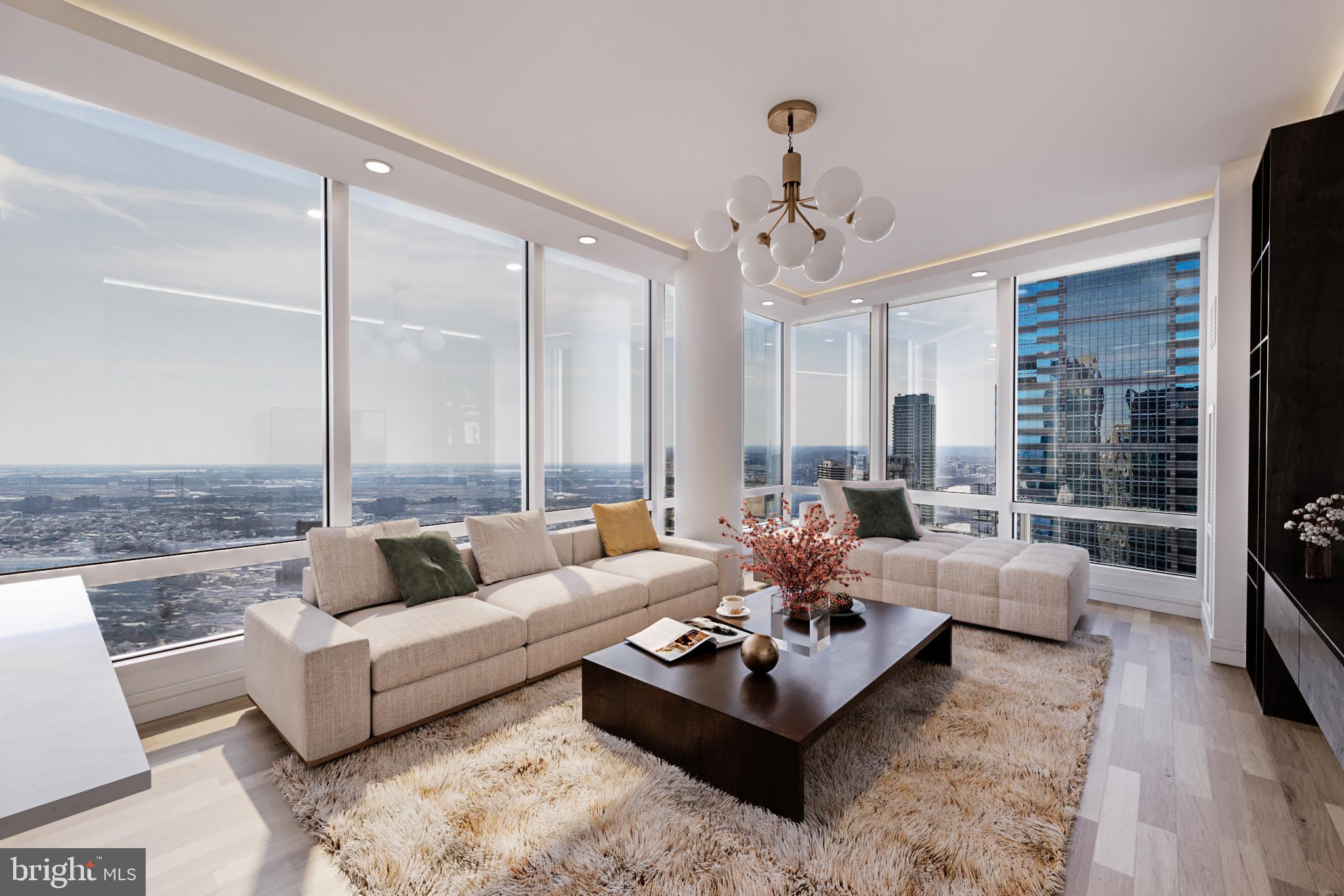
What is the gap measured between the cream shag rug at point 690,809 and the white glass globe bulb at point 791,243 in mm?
1975

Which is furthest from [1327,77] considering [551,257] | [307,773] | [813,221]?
[307,773]

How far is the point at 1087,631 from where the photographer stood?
150 inches

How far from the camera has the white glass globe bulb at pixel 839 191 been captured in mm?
2389

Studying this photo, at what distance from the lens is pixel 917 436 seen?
5754 millimetres

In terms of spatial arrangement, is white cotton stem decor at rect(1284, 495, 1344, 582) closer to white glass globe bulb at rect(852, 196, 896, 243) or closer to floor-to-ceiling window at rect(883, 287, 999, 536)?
white glass globe bulb at rect(852, 196, 896, 243)

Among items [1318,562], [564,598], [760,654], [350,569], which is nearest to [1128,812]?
[1318,562]

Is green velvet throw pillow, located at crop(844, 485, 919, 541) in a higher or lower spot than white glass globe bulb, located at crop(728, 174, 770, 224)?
lower

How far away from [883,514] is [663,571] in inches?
75.7

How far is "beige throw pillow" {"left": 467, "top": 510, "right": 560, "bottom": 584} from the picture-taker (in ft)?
11.3

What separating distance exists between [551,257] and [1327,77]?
409cm

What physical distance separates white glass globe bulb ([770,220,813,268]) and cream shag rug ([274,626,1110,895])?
1975 millimetres

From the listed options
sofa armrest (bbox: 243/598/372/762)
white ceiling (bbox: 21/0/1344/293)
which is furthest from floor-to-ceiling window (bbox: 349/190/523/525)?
sofa armrest (bbox: 243/598/372/762)

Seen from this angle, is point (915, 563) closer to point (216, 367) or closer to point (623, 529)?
point (623, 529)

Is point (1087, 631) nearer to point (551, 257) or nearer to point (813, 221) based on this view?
point (813, 221)
